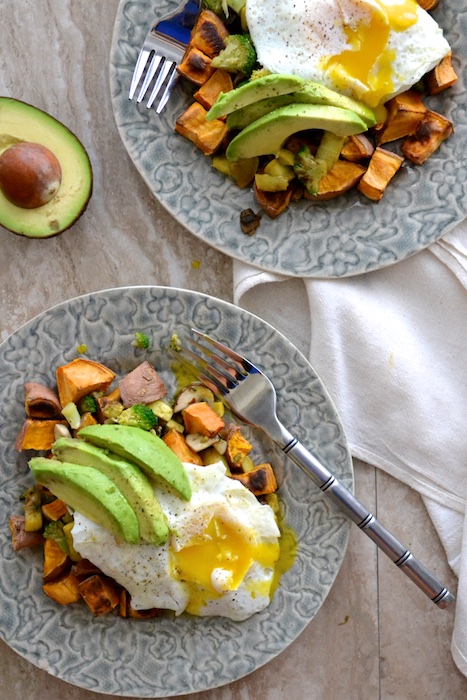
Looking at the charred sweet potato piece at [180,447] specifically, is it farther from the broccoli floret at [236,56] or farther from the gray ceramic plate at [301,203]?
the broccoli floret at [236,56]

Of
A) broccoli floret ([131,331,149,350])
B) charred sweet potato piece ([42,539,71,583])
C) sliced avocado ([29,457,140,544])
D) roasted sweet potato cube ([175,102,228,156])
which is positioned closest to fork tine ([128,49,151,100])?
roasted sweet potato cube ([175,102,228,156])

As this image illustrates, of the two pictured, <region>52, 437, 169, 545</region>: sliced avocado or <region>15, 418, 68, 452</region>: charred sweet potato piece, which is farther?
<region>15, 418, 68, 452</region>: charred sweet potato piece

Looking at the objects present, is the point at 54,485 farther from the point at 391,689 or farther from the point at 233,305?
the point at 391,689

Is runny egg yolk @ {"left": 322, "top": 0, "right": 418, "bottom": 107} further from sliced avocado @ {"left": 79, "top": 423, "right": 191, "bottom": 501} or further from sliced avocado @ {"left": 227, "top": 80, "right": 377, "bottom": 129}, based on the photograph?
sliced avocado @ {"left": 79, "top": 423, "right": 191, "bottom": 501}

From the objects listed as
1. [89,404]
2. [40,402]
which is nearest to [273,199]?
[89,404]

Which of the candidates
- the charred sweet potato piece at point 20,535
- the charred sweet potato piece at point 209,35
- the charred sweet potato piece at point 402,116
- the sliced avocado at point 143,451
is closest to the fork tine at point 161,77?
the charred sweet potato piece at point 209,35

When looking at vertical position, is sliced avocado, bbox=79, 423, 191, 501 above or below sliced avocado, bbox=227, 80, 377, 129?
below

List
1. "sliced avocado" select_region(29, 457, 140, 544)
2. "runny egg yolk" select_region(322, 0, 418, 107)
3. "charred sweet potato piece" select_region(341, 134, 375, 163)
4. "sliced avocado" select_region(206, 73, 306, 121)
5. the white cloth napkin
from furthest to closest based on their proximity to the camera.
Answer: the white cloth napkin < "charred sweet potato piece" select_region(341, 134, 375, 163) < "runny egg yolk" select_region(322, 0, 418, 107) < "sliced avocado" select_region(206, 73, 306, 121) < "sliced avocado" select_region(29, 457, 140, 544)
